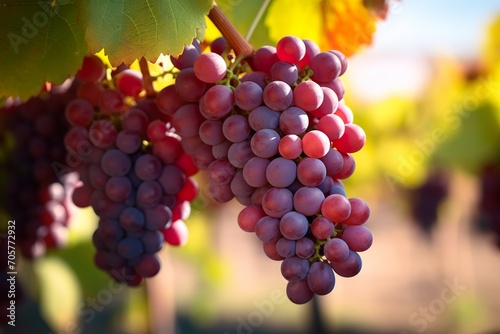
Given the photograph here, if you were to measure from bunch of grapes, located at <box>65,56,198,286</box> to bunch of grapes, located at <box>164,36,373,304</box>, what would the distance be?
9 centimetres

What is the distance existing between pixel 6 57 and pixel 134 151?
207 millimetres

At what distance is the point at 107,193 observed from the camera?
0.94 m

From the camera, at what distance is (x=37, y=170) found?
1.23 m

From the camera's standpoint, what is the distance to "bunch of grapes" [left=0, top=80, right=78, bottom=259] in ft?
3.88

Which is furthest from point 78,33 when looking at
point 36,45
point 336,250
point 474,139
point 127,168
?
point 474,139

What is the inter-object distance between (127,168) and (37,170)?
1.17 feet

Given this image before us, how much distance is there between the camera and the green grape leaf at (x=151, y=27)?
A: 2.57 feet

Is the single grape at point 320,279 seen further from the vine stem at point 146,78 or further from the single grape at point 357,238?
the vine stem at point 146,78

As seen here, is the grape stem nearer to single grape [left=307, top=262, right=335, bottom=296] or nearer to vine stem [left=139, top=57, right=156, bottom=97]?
vine stem [left=139, top=57, right=156, bottom=97]

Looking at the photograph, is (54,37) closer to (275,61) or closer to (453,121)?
(275,61)

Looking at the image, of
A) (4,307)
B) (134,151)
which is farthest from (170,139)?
(4,307)

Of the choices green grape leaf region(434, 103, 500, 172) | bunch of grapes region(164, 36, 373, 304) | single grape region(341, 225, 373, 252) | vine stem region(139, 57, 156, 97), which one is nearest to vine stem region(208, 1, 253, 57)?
bunch of grapes region(164, 36, 373, 304)

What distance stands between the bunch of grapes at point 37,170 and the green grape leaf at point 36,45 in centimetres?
22

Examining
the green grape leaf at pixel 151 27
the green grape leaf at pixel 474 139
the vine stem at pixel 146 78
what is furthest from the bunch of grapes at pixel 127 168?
the green grape leaf at pixel 474 139
